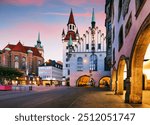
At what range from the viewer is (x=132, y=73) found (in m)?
12.3

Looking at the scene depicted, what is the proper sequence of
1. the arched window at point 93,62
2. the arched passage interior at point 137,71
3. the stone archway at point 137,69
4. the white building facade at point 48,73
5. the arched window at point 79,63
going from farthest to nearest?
the white building facade at point 48,73 → the arched window at point 93,62 → the arched window at point 79,63 → the arched passage interior at point 137,71 → the stone archway at point 137,69

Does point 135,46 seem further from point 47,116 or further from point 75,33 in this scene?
point 75,33

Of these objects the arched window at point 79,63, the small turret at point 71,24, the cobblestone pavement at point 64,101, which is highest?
the small turret at point 71,24

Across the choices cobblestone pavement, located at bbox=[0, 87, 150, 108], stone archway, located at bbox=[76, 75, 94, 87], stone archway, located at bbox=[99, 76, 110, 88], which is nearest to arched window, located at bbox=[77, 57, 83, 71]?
stone archway, located at bbox=[76, 75, 94, 87]

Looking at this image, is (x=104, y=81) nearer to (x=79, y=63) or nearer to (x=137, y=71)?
(x=79, y=63)

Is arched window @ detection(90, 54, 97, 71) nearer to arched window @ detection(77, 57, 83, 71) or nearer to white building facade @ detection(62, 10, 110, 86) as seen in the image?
white building facade @ detection(62, 10, 110, 86)

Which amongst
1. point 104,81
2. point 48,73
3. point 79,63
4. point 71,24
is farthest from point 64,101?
point 48,73

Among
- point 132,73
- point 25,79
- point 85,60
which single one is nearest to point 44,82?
point 25,79

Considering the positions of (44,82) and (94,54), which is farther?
(44,82)

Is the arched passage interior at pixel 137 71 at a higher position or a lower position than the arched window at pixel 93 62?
lower

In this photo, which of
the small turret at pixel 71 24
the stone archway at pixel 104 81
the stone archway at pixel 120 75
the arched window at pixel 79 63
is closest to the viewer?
the stone archway at pixel 120 75

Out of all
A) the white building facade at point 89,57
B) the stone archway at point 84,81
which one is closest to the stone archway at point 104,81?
the white building facade at point 89,57

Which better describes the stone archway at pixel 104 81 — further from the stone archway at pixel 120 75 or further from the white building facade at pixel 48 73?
the white building facade at pixel 48 73

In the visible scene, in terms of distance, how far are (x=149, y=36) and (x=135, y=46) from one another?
1.15 m
